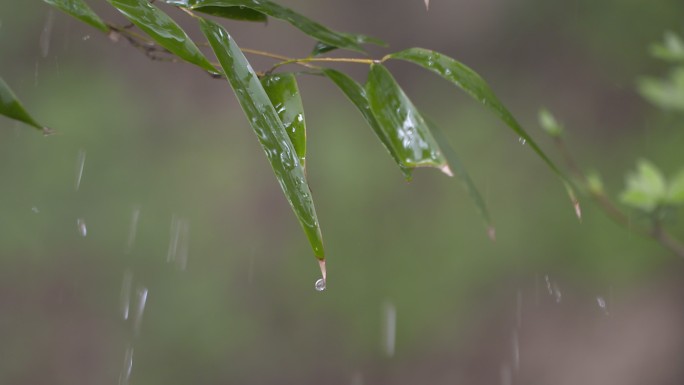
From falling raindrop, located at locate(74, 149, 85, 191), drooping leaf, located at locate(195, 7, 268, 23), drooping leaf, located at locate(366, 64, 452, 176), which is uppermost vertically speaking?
drooping leaf, located at locate(195, 7, 268, 23)

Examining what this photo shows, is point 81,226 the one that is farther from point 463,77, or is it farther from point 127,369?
point 463,77

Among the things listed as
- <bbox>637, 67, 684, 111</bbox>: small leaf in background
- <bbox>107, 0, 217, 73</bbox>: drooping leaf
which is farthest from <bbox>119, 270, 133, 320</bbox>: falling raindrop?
<bbox>107, 0, 217, 73</bbox>: drooping leaf

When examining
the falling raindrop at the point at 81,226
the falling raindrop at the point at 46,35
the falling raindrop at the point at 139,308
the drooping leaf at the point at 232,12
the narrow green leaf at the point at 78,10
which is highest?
the narrow green leaf at the point at 78,10

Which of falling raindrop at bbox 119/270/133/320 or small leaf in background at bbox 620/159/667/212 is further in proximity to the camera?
falling raindrop at bbox 119/270/133/320

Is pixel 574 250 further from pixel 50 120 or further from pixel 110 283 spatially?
pixel 50 120

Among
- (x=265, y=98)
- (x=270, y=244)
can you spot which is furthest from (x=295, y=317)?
(x=265, y=98)

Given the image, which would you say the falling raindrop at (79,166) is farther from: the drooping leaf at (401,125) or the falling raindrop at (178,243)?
the drooping leaf at (401,125)

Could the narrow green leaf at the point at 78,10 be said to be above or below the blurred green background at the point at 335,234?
above

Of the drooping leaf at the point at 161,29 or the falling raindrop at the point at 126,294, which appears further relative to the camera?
the falling raindrop at the point at 126,294

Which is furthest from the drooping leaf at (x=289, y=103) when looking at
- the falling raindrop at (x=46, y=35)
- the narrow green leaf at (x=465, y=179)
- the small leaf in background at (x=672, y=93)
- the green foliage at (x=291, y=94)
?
the falling raindrop at (x=46, y=35)

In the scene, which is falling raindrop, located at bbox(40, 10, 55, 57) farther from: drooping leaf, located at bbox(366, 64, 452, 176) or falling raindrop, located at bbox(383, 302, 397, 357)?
drooping leaf, located at bbox(366, 64, 452, 176)
